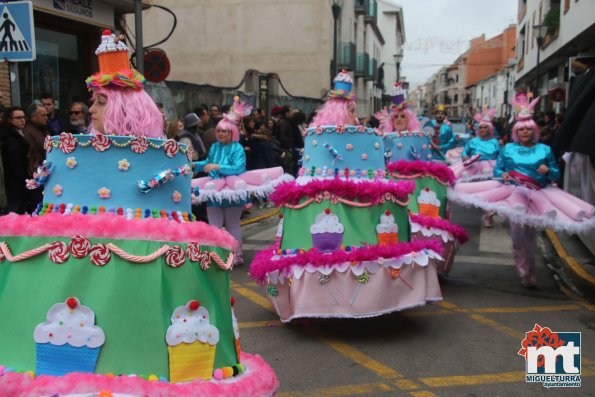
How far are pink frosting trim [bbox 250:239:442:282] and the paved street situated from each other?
60cm

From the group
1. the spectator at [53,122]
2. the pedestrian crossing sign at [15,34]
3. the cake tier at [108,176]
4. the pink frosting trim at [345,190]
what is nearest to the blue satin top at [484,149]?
the pink frosting trim at [345,190]

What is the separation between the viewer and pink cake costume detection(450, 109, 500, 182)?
10344 millimetres

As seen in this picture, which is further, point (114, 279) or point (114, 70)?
point (114, 70)

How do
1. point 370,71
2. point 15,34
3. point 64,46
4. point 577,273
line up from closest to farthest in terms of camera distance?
point 15,34
point 577,273
point 64,46
point 370,71

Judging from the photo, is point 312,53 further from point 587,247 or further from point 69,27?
point 587,247

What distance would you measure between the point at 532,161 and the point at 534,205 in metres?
0.51

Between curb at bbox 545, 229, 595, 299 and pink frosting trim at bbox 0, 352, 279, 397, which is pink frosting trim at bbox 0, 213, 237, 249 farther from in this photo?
curb at bbox 545, 229, 595, 299

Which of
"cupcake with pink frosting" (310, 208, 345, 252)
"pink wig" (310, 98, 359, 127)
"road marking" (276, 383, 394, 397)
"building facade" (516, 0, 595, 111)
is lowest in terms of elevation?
"road marking" (276, 383, 394, 397)

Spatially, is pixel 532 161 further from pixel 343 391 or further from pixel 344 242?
pixel 343 391

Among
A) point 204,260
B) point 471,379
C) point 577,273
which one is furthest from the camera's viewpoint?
point 577,273

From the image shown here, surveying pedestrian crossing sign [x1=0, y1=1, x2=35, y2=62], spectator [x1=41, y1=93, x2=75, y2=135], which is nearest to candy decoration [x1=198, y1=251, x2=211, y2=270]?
pedestrian crossing sign [x1=0, y1=1, x2=35, y2=62]

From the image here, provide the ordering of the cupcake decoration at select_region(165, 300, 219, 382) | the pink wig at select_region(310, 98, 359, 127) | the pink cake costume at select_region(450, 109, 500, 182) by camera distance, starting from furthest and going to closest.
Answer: the pink cake costume at select_region(450, 109, 500, 182) < the pink wig at select_region(310, 98, 359, 127) < the cupcake decoration at select_region(165, 300, 219, 382)

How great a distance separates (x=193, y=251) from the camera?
287 centimetres

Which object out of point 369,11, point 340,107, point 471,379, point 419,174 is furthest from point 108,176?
point 369,11
